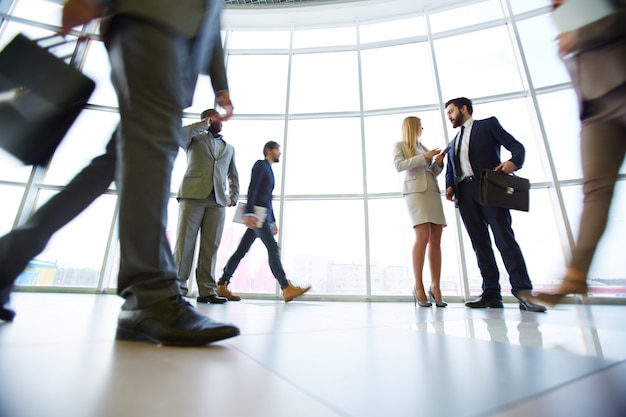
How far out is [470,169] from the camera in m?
2.25

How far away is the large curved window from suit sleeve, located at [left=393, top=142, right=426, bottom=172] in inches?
67.8

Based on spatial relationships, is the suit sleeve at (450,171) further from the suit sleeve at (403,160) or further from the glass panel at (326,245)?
the glass panel at (326,245)

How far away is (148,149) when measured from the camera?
0.70 meters

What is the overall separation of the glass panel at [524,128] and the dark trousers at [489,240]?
2.35 meters

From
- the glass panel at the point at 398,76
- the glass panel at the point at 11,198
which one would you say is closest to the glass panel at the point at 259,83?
the glass panel at the point at 398,76

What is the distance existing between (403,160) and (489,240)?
0.94 metres

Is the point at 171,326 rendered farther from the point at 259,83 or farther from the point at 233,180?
the point at 259,83

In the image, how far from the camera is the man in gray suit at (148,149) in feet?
2.13

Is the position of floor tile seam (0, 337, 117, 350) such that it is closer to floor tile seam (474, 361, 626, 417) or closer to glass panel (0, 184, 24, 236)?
floor tile seam (474, 361, 626, 417)

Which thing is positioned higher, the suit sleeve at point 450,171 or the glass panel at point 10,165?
the suit sleeve at point 450,171

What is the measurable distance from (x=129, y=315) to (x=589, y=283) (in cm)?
140

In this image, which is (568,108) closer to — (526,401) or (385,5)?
(385,5)

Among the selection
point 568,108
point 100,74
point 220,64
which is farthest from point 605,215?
point 568,108

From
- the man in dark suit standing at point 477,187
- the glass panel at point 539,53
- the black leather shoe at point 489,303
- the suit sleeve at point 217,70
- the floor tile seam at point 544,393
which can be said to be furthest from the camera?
the glass panel at point 539,53
